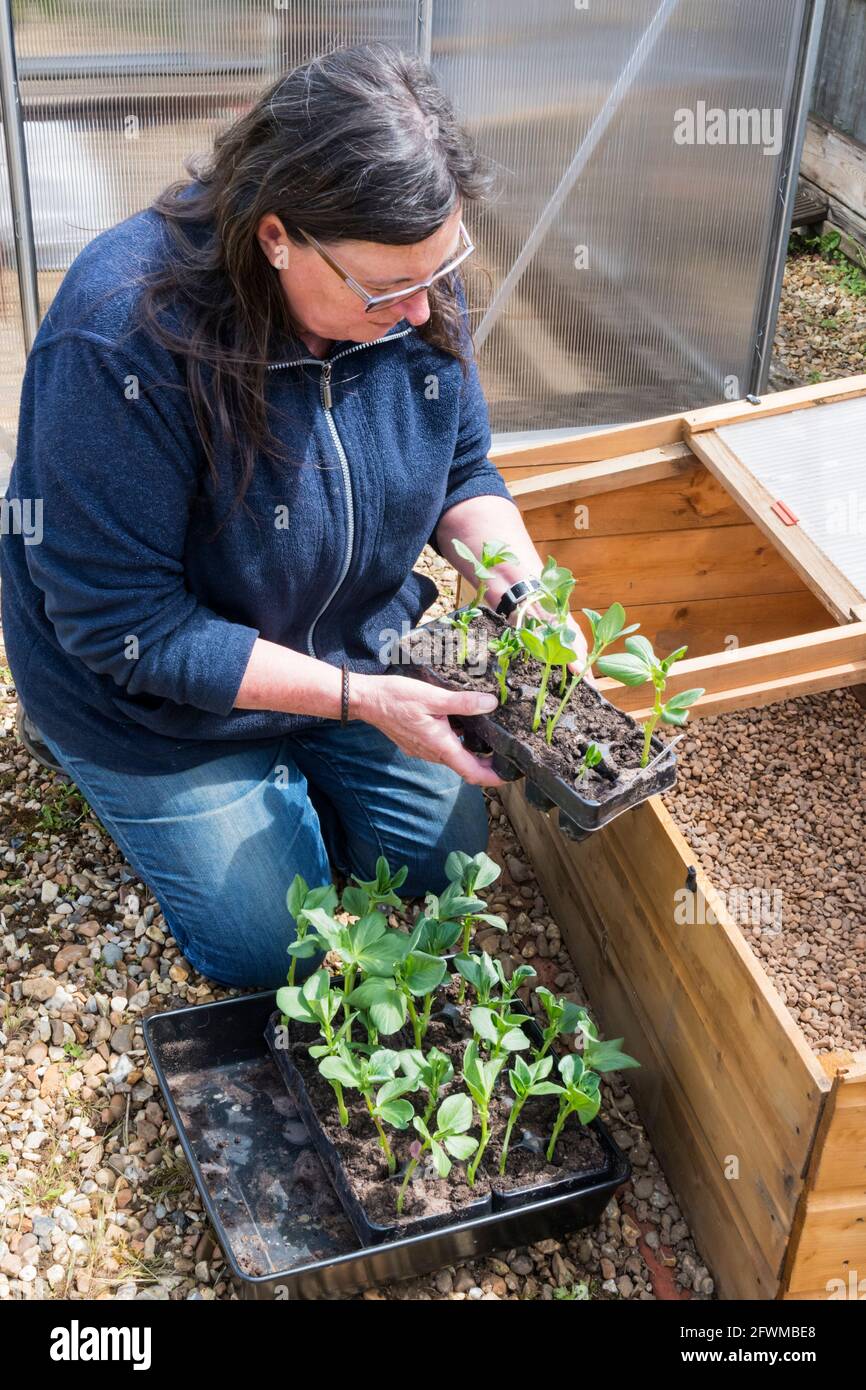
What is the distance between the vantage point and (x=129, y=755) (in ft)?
7.22

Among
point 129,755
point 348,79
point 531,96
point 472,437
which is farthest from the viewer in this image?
point 531,96

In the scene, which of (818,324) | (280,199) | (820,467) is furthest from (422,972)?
(818,324)

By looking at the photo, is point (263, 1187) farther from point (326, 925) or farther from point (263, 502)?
point (263, 502)

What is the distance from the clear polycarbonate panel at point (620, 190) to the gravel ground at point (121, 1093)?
1.64 meters

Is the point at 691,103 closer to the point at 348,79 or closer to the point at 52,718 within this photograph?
the point at 348,79

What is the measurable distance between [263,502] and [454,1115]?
893 millimetres

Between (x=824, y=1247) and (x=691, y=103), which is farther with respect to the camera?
(x=691, y=103)

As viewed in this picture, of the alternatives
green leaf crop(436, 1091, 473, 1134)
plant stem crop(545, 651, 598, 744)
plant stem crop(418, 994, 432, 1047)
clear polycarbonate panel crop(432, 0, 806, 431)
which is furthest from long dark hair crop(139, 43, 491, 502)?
clear polycarbonate panel crop(432, 0, 806, 431)

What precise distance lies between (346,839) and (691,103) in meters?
2.29

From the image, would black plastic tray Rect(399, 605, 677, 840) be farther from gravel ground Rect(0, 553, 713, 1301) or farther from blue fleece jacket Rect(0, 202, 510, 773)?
gravel ground Rect(0, 553, 713, 1301)

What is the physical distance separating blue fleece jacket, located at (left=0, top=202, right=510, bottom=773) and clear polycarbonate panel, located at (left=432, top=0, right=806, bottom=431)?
60.7 inches

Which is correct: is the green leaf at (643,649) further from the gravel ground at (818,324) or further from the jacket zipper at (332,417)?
the gravel ground at (818,324)

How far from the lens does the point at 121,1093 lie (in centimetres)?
221

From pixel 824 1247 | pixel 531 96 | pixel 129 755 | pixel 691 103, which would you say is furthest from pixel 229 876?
pixel 691 103
